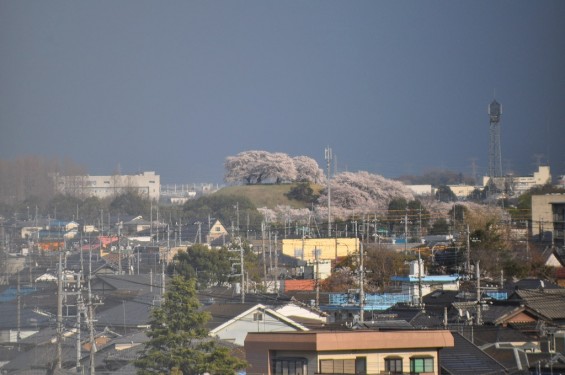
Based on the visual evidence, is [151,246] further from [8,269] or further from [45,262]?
[8,269]

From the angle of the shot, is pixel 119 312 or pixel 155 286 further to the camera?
pixel 155 286

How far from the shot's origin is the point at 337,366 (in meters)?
7.29

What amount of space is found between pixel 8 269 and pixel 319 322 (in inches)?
173

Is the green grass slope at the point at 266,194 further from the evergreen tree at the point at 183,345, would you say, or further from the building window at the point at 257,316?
the evergreen tree at the point at 183,345

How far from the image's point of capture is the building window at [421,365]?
745 cm

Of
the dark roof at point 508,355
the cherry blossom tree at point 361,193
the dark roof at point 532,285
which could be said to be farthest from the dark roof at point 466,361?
the cherry blossom tree at point 361,193

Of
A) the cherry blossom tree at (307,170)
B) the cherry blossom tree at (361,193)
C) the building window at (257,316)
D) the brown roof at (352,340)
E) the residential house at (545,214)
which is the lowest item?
the building window at (257,316)

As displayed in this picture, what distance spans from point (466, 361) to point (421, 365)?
2.79 feet

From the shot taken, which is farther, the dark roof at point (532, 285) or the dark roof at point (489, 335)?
the dark roof at point (532, 285)

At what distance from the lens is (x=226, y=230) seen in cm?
2681

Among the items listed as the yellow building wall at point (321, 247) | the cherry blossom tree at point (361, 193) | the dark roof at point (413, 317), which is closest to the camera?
the dark roof at point (413, 317)

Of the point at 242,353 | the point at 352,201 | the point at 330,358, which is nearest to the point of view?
the point at 330,358

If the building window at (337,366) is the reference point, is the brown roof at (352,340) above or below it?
above

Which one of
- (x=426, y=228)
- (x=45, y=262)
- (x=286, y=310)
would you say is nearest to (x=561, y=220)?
(x=426, y=228)
